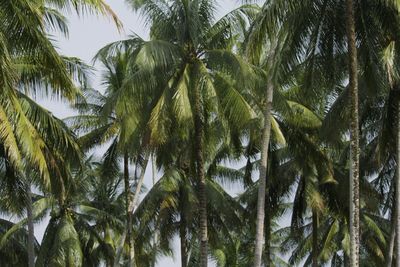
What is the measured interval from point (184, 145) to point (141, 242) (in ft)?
27.2

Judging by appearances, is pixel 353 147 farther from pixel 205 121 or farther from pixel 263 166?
pixel 205 121

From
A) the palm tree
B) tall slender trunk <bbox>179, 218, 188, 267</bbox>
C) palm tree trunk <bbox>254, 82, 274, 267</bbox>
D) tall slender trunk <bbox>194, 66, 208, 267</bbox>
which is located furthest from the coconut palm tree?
tall slender trunk <bbox>179, 218, 188, 267</bbox>

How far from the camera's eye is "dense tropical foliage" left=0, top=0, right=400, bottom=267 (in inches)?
649

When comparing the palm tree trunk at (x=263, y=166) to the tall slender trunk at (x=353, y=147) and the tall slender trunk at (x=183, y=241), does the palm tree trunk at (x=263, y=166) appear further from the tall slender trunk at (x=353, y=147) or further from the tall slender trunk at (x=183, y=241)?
the tall slender trunk at (x=183, y=241)

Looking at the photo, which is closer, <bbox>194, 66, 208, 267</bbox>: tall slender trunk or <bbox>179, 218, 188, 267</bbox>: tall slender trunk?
<bbox>194, 66, 208, 267</bbox>: tall slender trunk

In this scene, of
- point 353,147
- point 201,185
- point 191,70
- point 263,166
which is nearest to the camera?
point 353,147

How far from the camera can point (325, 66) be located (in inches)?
748

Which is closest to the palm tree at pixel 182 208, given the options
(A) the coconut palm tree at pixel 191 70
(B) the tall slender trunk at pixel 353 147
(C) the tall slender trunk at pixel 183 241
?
(C) the tall slender trunk at pixel 183 241

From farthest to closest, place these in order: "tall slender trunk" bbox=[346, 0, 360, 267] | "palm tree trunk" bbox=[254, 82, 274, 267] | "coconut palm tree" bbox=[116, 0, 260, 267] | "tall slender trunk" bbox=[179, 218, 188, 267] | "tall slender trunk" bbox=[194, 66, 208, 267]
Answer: "tall slender trunk" bbox=[179, 218, 188, 267]
"tall slender trunk" bbox=[194, 66, 208, 267]
"coconut palm tree" bbox=[116, 0, 260, 267]
"palm tree trunk" bbox=[254, 82, 274, 267]
"tall slender trunk" bbox=[346, 0, 360, 267]

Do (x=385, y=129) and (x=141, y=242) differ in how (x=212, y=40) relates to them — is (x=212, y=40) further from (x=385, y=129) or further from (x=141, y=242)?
(x=141, y=242)

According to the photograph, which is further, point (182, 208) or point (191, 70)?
point (182, 208)

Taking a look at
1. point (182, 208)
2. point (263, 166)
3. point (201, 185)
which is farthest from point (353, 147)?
point (182, 208)

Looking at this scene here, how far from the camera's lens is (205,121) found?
2347 centimetres

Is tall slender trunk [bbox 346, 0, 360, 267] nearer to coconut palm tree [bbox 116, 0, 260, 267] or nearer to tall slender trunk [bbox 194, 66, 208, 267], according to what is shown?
coconut palm tree [bbox 116, 0, 260, 267]
